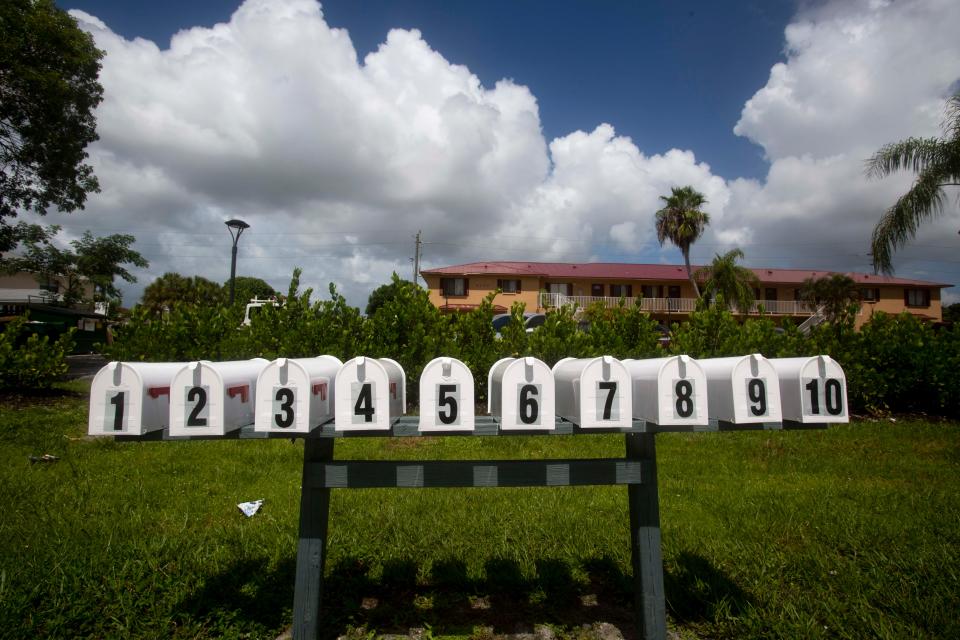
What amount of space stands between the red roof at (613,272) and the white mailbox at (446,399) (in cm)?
2874

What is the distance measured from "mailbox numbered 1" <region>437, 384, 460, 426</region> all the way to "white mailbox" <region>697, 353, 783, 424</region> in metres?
0.91

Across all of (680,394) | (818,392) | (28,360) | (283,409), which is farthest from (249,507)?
(28,360)

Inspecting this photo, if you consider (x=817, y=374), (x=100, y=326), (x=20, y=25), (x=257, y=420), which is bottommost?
(x=257, y=420)

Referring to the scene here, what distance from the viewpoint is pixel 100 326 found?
3025 cm

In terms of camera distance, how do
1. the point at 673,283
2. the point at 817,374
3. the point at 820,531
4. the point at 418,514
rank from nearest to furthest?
the point at 817,374, the point at 820,531, the point at 418,514, the point at 673,283

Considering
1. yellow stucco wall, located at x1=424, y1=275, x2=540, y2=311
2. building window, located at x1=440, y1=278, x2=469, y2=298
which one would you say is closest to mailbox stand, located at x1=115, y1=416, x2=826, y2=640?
yellow stucco wall, located at x1=424, y1=275, x2=540, y2=311

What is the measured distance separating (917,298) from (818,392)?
41.1 meters

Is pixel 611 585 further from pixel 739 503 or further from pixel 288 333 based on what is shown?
pixel 288 333

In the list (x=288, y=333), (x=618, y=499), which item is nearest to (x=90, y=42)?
(x=288, y=333)

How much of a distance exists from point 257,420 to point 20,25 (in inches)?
611

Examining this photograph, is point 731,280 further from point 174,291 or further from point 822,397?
point 174,291

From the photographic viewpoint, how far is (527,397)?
170 centimetres

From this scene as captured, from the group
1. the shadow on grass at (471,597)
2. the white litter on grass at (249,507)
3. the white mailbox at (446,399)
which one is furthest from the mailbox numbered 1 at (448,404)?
the white litter on grass at (249,507)

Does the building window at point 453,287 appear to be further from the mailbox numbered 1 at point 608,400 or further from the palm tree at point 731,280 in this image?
the mailbox numbered 1 at point 608,400
